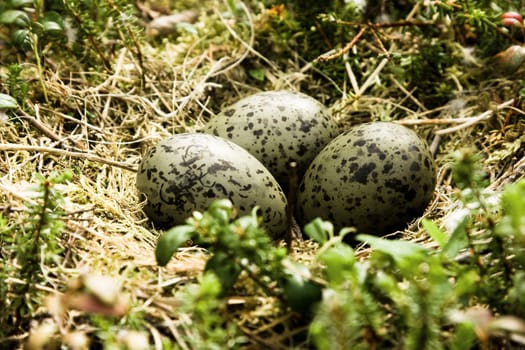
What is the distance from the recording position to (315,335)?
1285mm

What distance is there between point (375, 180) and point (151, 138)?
2.99 feet

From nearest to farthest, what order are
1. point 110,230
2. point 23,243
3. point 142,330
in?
point 142,330
point 23,243
point 110,230

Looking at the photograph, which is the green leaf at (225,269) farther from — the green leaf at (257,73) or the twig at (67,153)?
the green leaf at (257,73)

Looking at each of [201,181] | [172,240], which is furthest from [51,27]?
[172,240]

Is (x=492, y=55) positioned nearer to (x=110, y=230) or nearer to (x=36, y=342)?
(x=110, y=230)

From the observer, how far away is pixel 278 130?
2.24 meters

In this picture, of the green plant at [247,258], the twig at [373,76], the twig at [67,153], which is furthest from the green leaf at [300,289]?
the twig at [373,76]

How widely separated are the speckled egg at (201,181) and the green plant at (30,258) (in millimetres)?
447

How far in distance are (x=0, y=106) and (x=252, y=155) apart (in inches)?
32.9

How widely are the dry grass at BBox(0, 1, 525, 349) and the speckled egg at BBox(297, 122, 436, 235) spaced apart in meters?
0.12

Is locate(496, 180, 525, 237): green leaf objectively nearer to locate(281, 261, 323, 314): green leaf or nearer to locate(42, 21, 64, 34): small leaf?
locate(281, 261, 323, 314): green leaf

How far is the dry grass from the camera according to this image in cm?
157

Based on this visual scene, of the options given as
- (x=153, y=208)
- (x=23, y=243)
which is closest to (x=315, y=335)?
(x=23, y=243)

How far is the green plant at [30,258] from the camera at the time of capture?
1.52 metres
